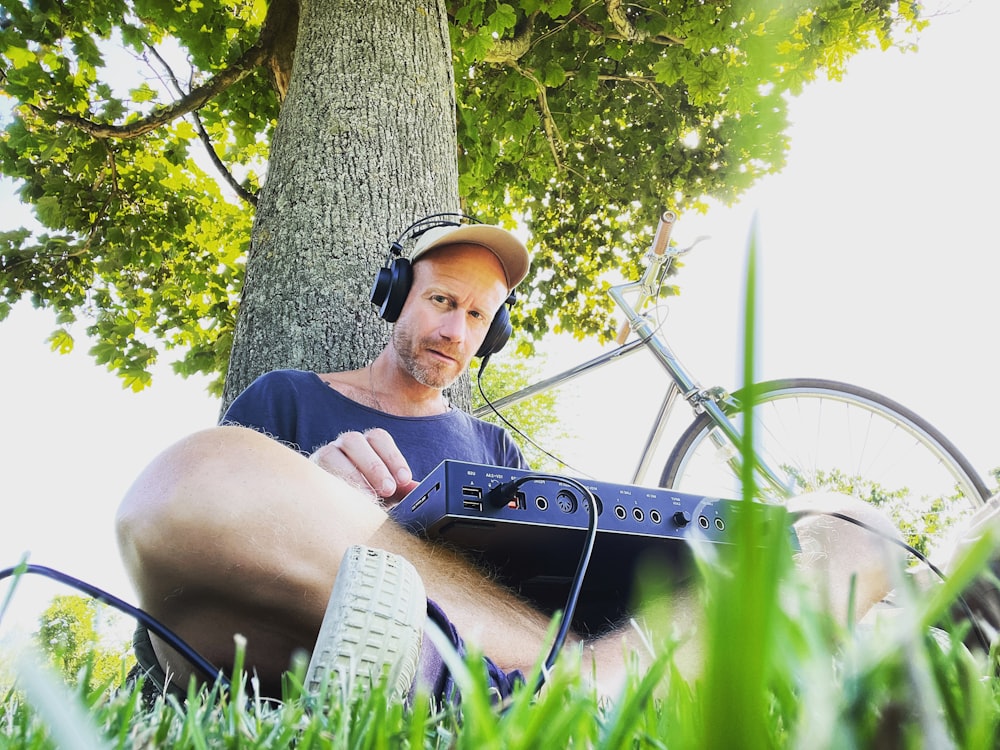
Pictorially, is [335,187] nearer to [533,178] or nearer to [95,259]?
[533,178]

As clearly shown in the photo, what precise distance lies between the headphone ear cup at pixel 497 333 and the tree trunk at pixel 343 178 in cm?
35

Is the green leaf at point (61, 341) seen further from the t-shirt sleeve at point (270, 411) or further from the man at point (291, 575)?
the man at point (291, 575)

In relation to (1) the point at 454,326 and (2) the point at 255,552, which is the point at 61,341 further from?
(2) the point at 255,552

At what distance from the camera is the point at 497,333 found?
7.54 ft

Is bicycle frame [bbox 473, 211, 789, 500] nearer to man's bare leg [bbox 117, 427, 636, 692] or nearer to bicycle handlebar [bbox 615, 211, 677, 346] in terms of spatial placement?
bicycle handlebar [bbox 615, 211, 677, 346]

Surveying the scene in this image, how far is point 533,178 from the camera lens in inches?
177

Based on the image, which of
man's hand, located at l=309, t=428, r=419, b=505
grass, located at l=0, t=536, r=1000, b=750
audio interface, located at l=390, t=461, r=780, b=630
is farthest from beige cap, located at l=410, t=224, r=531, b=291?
grass, located at l=0, t=536, r=1000, b=750

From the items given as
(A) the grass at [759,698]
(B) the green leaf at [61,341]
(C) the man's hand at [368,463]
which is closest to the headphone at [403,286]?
(C) the man's hand at [368,463]

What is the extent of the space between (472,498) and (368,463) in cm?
43

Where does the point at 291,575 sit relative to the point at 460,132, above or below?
below

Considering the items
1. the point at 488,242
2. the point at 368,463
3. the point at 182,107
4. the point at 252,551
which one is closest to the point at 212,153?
the point at 182,107

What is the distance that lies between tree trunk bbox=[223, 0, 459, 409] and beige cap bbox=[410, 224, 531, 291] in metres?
0.20

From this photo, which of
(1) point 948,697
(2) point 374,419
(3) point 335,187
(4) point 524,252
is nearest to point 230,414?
(2) point 374,419

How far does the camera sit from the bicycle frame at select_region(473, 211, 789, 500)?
2.85 m
